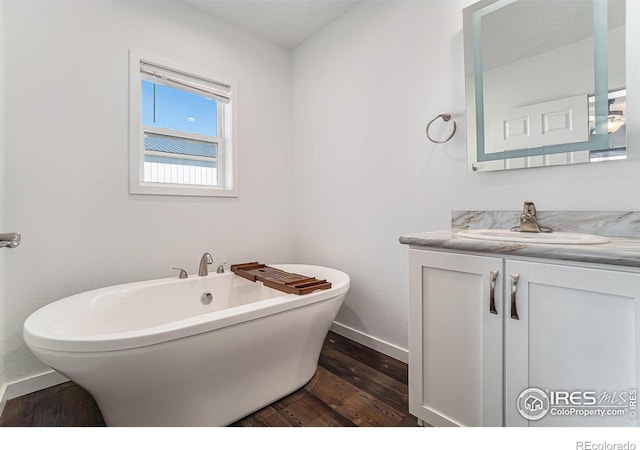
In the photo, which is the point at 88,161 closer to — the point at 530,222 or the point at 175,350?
the point at 175,350

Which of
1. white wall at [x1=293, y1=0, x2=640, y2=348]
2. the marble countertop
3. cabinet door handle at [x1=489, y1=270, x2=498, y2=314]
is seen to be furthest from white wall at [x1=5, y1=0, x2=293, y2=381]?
cabinet door handle at [x1=489, y1=270, x2=498, y2=314]

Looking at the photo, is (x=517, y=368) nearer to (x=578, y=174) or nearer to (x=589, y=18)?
(x=578, y=174)

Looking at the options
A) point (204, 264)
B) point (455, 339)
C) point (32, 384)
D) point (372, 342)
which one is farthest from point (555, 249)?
point (32, 384)

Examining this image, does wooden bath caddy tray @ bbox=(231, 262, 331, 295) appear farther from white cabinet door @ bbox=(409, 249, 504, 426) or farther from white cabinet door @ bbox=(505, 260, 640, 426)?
white cabinet door @ bbox=(505, 260, 640, 426)

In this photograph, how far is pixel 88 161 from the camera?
180cm

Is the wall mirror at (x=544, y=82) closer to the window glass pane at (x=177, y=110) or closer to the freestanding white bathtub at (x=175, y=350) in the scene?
the freestanding white bathtub at (x=175, y=350)

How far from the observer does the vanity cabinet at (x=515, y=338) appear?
2.75 feet

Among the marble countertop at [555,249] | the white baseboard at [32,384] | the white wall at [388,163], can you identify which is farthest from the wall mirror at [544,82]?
the white baseboard at [32,384]

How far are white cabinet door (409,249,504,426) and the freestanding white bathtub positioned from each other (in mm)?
555

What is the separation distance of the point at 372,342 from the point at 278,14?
2.63 metres

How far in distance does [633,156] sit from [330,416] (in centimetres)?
174

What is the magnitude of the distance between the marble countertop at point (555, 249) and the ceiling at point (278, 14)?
2016mm

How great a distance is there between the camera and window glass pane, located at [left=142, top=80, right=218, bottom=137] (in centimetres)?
214
